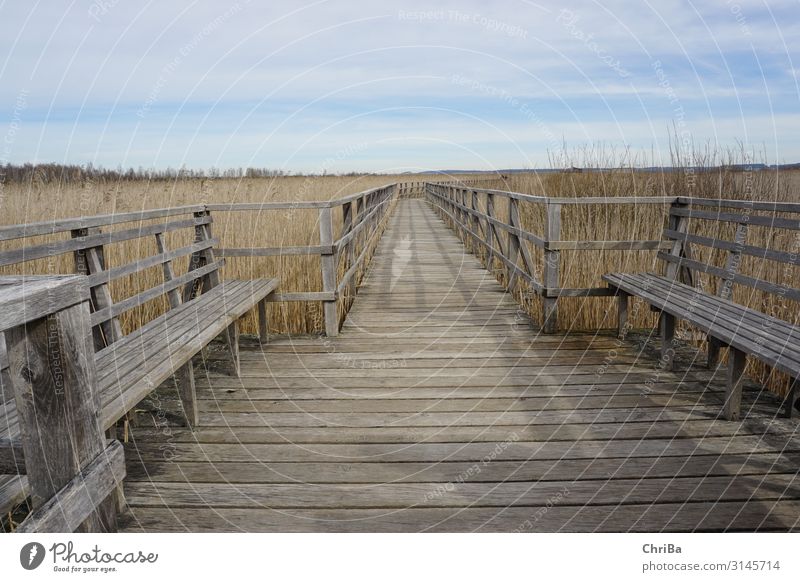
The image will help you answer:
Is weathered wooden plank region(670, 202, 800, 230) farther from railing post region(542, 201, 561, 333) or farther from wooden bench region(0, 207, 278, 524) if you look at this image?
wooden bench region(0, 207, 278, 524)

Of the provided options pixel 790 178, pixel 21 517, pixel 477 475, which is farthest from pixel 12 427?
pixel 790 178

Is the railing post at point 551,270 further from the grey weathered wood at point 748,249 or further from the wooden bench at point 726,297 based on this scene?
the grey weathered wood at point 748,249

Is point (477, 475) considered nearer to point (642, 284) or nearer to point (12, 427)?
point (12, 427)

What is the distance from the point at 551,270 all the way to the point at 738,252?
4.33 ft

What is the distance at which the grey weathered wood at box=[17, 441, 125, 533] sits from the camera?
143cm

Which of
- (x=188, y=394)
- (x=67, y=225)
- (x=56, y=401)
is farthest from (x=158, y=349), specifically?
(x=56, y=401)

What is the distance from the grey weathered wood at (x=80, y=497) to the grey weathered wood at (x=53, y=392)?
0.03 m

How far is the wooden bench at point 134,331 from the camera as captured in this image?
1993 mm

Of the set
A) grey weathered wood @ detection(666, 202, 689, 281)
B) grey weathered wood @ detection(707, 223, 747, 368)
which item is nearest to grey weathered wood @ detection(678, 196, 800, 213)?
grey weathered wood @ detection(707, 223, 747, 368)

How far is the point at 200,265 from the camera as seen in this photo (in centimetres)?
466

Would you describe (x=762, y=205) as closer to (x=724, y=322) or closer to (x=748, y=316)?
(x=748, y=316)

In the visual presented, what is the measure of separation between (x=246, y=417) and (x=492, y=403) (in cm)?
131

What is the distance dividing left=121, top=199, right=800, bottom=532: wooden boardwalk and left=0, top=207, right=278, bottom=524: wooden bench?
0.40m
